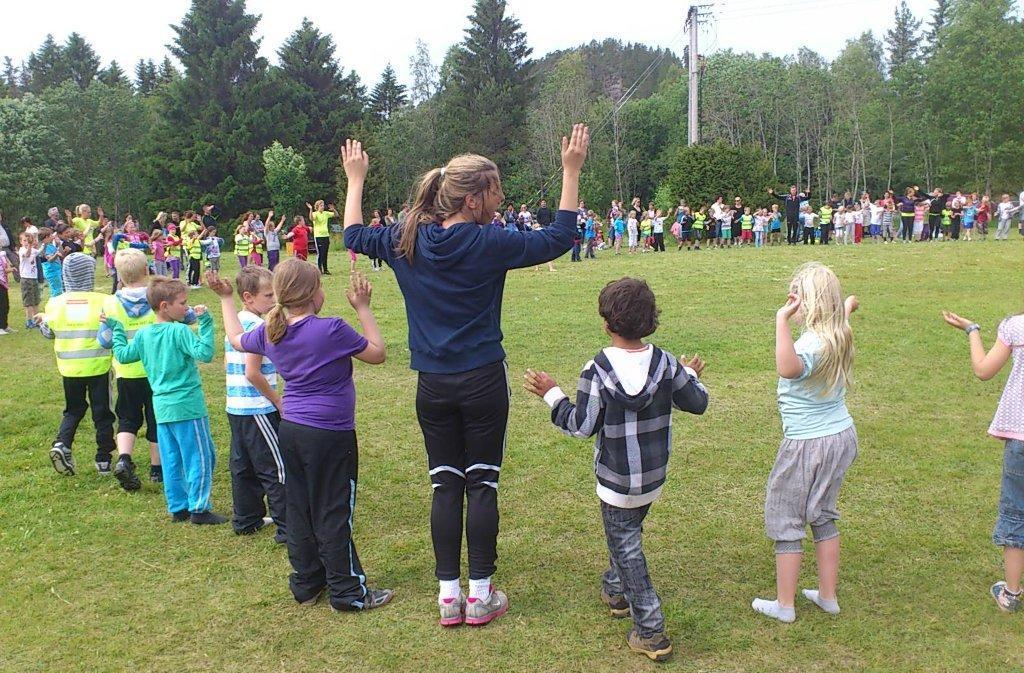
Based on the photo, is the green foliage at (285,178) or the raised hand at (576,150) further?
the green foliage at (285,178)

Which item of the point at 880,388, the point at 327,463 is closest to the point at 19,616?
the point at 327,463

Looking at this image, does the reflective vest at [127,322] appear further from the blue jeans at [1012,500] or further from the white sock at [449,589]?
the blue jeans at [1012,500]

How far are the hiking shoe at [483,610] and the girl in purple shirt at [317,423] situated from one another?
507 millimetres

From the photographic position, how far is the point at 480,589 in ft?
12.6

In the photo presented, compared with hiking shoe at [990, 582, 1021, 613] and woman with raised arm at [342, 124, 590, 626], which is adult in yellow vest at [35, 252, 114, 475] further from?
hiking shoe at [990, 582, 1021, 613]

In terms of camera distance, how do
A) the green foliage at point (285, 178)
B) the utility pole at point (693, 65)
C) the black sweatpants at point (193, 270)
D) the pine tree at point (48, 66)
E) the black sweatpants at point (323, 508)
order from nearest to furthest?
the black sweatpants at point (323, 508) < the black sweatpants at point (193, 270) < the utility pole at point (693, 65) < the green foliage at point (285, 178) < the pine tree at point (48, 66)

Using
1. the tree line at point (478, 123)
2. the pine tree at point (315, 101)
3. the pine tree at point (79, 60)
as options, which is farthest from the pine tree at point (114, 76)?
the pine tree at point (315, 101)

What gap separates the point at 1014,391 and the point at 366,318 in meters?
3.15

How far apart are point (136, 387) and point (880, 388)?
22.5ft

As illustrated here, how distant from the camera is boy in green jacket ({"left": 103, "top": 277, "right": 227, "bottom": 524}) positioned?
5105 mm

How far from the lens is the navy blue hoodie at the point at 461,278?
3.54m

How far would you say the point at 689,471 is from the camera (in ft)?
19.1

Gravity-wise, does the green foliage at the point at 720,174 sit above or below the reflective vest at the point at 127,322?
above

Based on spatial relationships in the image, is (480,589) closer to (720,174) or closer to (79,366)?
(79,366)
